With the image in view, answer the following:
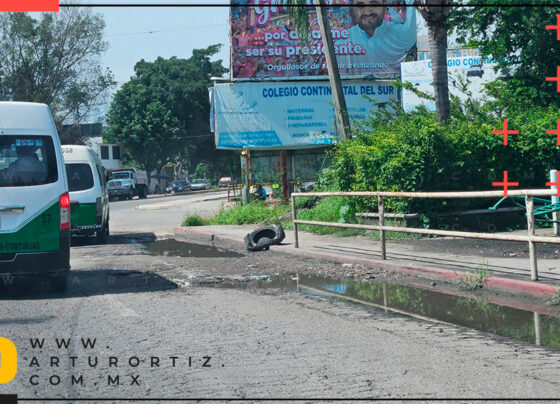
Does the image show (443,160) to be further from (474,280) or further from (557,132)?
(474,280)

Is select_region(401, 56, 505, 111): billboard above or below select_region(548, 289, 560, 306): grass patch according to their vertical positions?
above

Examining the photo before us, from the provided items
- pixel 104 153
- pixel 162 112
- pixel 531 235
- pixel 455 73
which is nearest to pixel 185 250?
pixel 531 235

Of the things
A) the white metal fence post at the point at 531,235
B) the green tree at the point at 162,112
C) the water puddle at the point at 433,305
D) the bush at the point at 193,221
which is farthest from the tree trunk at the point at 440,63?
the green tree at the point at 162,112

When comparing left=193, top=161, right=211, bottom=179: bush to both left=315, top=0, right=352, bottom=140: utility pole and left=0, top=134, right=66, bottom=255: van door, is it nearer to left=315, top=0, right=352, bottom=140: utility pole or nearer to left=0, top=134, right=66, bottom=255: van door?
left=315, top=0, right=352, bottom=140: utility pole

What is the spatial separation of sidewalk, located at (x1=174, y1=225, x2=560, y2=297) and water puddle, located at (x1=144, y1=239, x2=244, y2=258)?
122 centimetres

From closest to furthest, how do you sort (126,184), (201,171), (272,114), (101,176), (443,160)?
1. (443,160)
2. (101,176)
3. (272,114)
4. (126,184)
5. (201,171)

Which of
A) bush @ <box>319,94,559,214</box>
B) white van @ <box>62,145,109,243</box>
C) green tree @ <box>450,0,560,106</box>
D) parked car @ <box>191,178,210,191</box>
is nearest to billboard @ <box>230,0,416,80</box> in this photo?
green tree @ <box>450,0,560,106</box>

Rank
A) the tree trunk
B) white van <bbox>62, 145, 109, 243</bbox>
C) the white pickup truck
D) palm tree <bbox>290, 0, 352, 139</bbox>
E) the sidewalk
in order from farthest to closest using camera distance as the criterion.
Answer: the white pickup truck → palm tree <bbox>290, 0, 352, 139</bbox> → white van <bbox>62, 145, 109, 243</bbox> → the tree trunk → the sidewalk

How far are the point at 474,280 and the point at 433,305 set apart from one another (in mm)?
914

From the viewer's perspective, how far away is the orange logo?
524 centimetres

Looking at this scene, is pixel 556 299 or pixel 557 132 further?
pixel 557 132

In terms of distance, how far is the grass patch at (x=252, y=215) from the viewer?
21.6 meters

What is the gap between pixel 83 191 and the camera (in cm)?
1759

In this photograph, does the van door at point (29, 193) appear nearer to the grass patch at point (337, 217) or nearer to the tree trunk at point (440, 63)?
the grass patch at point (337, 217)
